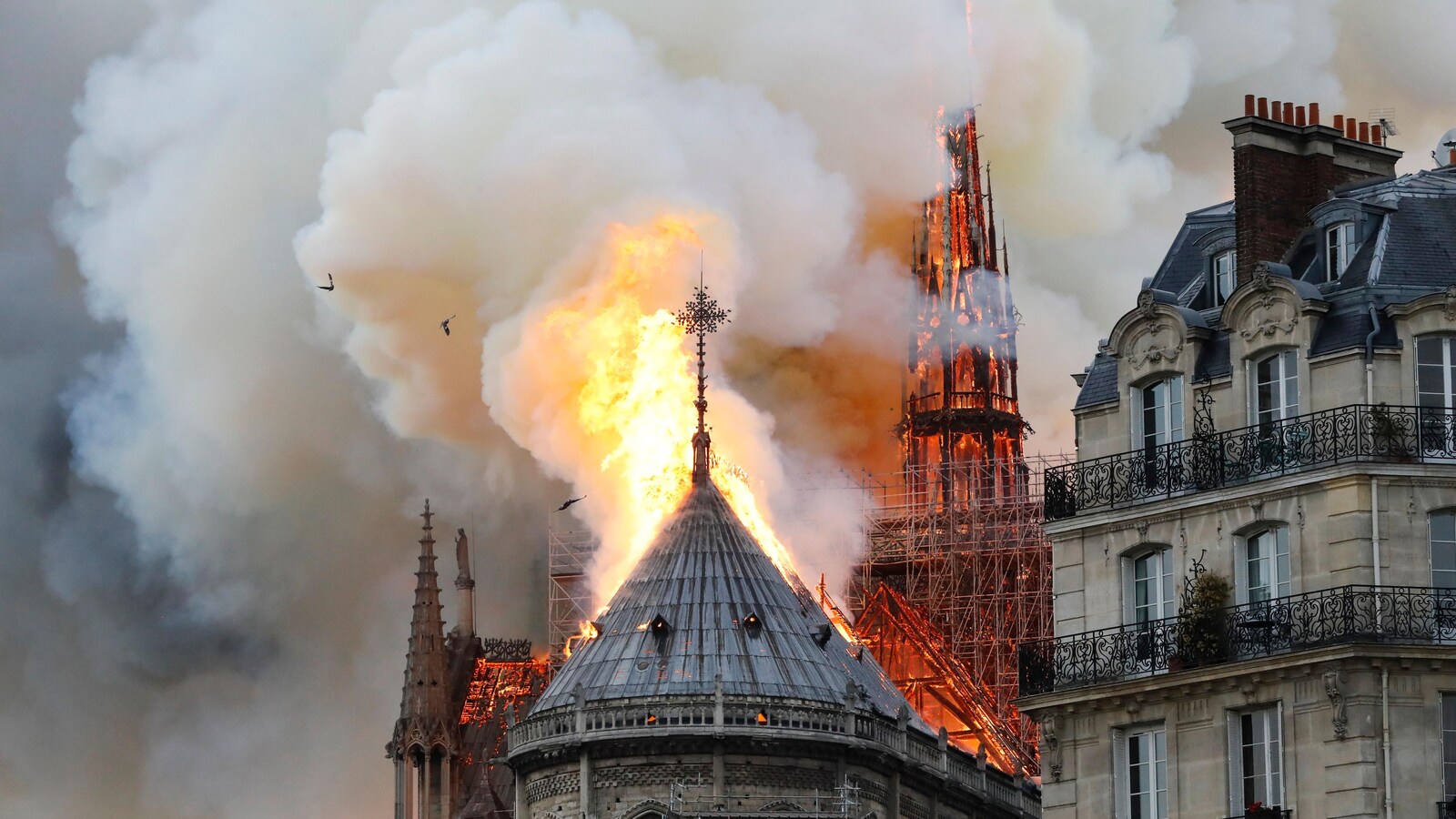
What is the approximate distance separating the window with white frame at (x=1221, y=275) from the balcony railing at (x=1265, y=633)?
21.1ft

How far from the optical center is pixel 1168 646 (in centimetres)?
5959

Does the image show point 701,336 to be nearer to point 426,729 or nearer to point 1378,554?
point 426,729

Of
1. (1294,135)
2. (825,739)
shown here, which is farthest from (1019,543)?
(1294,135)

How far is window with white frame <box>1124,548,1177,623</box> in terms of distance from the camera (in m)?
60.5

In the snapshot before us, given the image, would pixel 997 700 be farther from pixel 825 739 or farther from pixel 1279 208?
pixel 1279 208

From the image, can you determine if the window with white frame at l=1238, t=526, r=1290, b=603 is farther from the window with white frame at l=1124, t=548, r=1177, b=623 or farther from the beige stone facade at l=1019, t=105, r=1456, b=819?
the window with white frame at l=1124, t=548, r=1177, b=623

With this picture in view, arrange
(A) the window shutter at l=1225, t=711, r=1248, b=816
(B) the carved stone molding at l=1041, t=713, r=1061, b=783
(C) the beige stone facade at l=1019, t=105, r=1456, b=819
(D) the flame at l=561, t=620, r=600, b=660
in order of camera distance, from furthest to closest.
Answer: (D) the flame at l=561, t=620, r=600, b=660
(B) the carved stone molding at l=1041, t=713, r=1061, b=783
(A) the window shutter at l=1225, t=711, r=1248, b=816
(C) the beige stone facade at l=1019, t=105, r=1456, b=819

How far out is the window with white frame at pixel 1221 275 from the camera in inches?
2504

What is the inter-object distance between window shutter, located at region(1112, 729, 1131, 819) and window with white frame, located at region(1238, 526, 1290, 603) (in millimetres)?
3226

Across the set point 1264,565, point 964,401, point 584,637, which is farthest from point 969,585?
point 1264,565

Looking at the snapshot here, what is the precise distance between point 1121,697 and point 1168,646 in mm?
1164

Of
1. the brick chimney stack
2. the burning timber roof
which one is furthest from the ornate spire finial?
the brick chimney stack

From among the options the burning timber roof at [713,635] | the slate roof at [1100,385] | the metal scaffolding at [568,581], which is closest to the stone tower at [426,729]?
the metal scaffolding at [568,581]

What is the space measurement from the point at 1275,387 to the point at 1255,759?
6.13 meters
